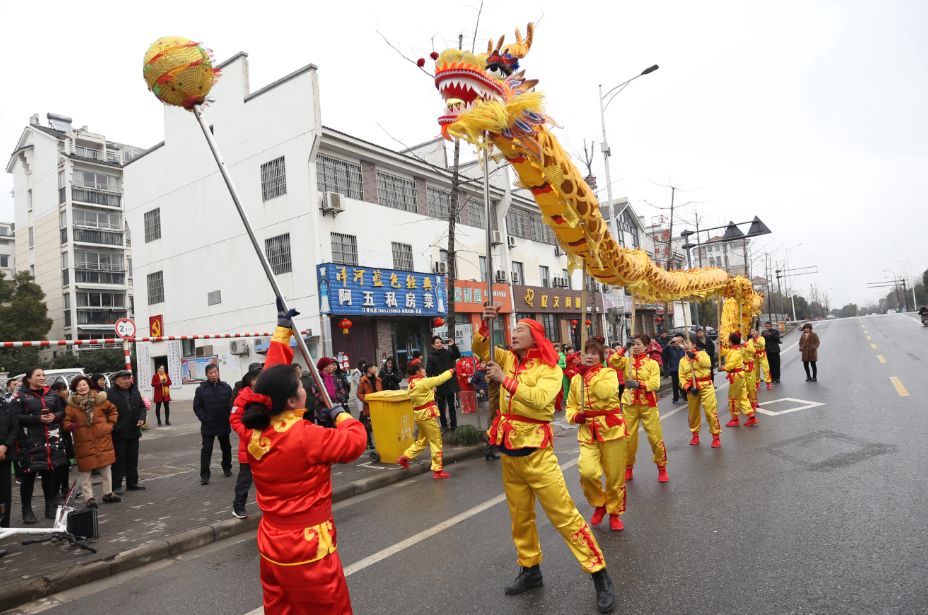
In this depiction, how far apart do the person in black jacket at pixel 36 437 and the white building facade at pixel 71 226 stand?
129ft

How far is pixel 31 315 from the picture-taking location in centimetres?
3066

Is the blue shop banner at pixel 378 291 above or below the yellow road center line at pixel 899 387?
above

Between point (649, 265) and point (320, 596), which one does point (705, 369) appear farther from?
point (320, 596)

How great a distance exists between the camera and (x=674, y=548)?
4441mm

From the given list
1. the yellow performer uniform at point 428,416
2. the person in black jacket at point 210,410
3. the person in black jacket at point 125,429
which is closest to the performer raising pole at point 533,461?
the yellow performer uniform at point 428,416

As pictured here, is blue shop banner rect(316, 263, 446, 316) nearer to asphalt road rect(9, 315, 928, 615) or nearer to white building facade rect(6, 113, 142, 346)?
asphalt road rect(9, 315, 928, 615)

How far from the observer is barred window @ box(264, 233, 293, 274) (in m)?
18.3

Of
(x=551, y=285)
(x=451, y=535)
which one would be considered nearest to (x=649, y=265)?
(x=451, y=535)

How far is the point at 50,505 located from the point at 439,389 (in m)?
6.02

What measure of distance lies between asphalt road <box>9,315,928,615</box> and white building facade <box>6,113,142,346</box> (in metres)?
42.3

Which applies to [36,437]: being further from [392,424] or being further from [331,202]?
[331,202]

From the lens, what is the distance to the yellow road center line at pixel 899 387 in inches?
461

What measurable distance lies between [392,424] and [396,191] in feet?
44.3

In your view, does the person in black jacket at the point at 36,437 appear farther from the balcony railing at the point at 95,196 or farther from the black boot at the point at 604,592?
the balcony railing at the point at 95,196
